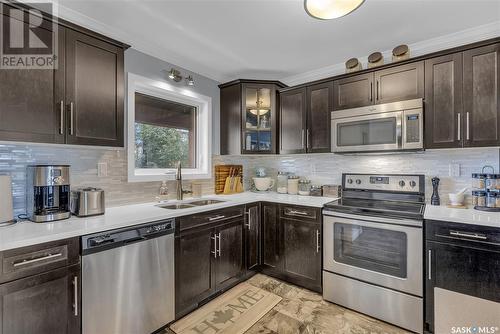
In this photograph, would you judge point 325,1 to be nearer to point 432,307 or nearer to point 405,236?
point 405,236

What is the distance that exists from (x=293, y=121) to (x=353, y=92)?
753 millimetres

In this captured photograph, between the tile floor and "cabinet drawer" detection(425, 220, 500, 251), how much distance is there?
83 centimetres

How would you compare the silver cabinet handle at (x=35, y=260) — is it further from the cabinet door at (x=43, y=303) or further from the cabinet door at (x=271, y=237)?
the cabinet door at (x=271, y=237)

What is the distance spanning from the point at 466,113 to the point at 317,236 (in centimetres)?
164

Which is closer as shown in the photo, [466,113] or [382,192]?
[466,113]

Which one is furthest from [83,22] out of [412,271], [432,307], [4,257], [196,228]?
[432,307]

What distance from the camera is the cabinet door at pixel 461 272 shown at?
5.23ft

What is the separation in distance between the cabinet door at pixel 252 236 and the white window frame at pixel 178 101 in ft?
2.52

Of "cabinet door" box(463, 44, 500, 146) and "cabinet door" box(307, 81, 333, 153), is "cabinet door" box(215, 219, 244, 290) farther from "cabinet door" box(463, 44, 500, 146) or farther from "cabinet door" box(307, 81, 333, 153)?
"cabinet door" box(463, 44, 500, 146)

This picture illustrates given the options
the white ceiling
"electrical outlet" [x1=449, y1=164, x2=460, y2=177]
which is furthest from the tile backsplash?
the white ceiling

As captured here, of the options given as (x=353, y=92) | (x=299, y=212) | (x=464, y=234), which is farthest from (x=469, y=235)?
(x=353, y=92)

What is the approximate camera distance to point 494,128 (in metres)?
1.84

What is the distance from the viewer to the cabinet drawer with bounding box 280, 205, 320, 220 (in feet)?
7.81

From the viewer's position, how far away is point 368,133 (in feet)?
7.77
